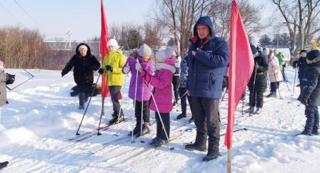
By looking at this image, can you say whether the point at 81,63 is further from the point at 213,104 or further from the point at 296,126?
the point at 296,126

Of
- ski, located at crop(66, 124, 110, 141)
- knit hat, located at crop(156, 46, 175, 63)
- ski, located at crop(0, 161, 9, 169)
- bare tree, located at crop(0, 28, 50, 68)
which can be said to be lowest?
ski, located at crop(0, 161, 9, 169)

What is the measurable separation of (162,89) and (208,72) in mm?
1227

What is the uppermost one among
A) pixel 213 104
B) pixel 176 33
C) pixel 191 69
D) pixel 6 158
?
pixel 176 33

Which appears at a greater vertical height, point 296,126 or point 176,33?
point 176,33

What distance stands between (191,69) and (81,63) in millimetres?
4470

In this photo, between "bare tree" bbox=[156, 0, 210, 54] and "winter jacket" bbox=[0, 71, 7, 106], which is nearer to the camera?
"winter jacket" bbox=[0, 71, 7, 106]

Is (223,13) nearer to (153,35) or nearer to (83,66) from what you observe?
(153,35)

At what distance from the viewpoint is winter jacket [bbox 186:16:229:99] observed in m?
4.94

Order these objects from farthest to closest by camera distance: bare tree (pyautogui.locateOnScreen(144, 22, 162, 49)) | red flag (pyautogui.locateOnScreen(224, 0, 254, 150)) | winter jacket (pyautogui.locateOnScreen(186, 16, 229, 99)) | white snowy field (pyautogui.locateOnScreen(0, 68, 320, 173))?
bare tree (pyautogui.locateOnScreen(144, 22, 162, 49))
white snowy field (pyautogui.locateOnScreen(0, 68, 320, 173))
winter jacket (pyautogui.locateOnScreen(186, 16, 229, 99))
red flag (pyautogui.locateOnScreen(224, 0, 254, 150))

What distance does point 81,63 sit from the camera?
904 cm

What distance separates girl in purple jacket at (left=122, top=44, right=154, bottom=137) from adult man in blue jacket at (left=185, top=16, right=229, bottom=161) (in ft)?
4.25

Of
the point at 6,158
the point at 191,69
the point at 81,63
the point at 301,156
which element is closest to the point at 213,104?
the point at 191,69

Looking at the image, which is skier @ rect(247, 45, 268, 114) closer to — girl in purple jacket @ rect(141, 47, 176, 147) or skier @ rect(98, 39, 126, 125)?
skier @ rect(98, 39, 126, 125)

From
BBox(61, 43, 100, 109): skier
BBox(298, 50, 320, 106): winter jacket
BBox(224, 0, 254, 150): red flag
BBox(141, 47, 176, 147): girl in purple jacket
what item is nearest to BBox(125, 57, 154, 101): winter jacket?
BBox(141, 47, 176, 147): girl in purple jacket
